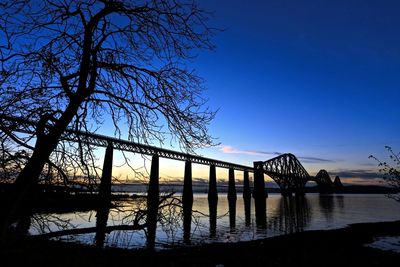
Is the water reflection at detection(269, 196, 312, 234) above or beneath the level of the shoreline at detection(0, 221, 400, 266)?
beneath

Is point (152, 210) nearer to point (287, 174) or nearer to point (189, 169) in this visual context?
point (189, 169)

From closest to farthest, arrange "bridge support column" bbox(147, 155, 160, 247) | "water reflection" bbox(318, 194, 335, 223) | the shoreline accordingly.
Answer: "bridge support column" bbox(147, 155, 160, 247)
the shoreline
"water reflection" bbox(318, 194, 335, 223)

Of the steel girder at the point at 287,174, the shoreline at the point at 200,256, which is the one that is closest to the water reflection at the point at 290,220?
the shoreline at the point at 200,256

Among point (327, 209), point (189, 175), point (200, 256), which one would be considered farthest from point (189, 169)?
point (200, 256)

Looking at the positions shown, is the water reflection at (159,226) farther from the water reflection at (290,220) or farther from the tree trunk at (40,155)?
the tree trunk at (40,155)

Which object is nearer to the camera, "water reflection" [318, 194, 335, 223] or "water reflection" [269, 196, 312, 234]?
"water reflection" [269, 196, 312, 234]

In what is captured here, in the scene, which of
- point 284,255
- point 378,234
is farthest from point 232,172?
point 284,255

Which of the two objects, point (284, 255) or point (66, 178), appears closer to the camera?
point (66, 178)

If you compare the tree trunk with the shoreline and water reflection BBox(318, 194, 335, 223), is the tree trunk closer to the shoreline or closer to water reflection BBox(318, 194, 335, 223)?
the shoreline

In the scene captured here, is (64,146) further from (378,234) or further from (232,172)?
(232,172)

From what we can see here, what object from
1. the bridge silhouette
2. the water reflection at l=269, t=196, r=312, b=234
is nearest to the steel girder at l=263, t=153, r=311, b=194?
the bridge silhouette

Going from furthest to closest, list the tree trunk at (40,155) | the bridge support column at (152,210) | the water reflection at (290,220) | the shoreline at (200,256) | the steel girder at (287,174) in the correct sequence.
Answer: the steel girder at (287,174)
the water reflection at (290,220)
the shoreline at (200,256)
the bridge support column at (152,210)
the tree trunk at (40,155)

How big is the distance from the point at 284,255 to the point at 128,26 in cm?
1270

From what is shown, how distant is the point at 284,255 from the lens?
14430 mm
